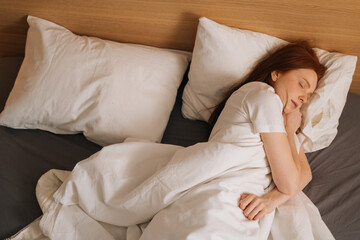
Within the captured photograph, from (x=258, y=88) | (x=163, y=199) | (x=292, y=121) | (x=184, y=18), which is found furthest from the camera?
(x=184, y=18)

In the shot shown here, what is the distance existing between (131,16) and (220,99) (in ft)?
1.65

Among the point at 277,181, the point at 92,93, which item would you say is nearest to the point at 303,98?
the point at 277,181

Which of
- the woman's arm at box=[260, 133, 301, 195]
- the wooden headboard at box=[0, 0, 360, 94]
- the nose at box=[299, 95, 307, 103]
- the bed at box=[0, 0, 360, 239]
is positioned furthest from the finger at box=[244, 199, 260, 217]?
the wooden headboard at box=[0, 0, 360, 94]

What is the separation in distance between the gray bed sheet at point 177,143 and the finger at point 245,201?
0.27 meters

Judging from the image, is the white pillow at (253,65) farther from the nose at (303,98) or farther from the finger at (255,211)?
the finger at (255,211)

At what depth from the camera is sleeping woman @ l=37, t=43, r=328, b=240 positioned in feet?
3.07

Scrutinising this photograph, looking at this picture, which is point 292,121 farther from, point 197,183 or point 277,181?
point 197,183

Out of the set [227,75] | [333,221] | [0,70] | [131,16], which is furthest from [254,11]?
[0,70]

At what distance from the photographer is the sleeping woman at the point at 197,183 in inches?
36.8

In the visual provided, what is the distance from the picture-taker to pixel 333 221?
1039mm

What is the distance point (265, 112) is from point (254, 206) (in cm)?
28

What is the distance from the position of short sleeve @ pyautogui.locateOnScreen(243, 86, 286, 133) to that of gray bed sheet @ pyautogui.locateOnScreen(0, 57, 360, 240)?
312mm

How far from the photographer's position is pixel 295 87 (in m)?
1.10

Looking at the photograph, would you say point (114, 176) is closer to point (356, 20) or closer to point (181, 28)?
point (181, 28)
